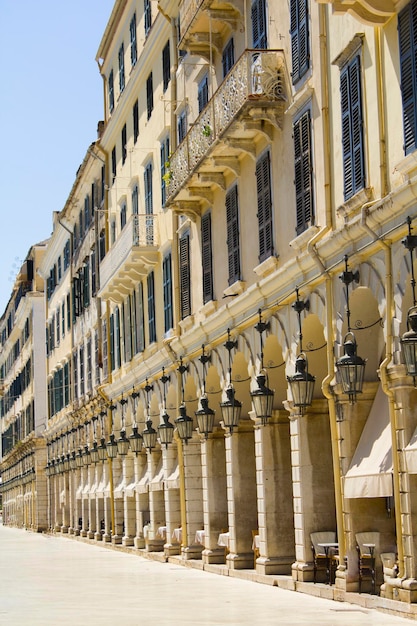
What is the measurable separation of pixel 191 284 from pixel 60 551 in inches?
662

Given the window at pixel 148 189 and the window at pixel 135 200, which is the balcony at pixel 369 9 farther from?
the window at pixel 135 200

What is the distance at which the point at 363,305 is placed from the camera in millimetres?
19922

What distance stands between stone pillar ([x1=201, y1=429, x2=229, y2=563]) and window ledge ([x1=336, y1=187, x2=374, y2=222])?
35.6ft

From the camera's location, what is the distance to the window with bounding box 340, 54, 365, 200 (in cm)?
1892

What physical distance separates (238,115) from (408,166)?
7.13 metres

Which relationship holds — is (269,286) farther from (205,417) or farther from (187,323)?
(187,323)

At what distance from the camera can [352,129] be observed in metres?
19.3

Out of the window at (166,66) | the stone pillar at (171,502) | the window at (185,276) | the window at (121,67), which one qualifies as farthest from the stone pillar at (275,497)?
the window at (121,67)

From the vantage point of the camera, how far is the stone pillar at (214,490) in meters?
29.4

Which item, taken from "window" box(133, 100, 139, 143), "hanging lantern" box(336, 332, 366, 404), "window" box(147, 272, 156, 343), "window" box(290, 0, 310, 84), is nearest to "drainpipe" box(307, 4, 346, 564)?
"window" box(290, 0, 310, 84)

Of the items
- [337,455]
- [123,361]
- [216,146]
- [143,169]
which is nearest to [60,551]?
[123,361]

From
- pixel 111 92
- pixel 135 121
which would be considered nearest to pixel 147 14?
pixel 135 121

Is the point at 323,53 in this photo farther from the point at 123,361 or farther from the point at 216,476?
the point at 123,361

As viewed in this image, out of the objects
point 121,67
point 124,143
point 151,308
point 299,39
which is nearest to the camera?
point 299,39
